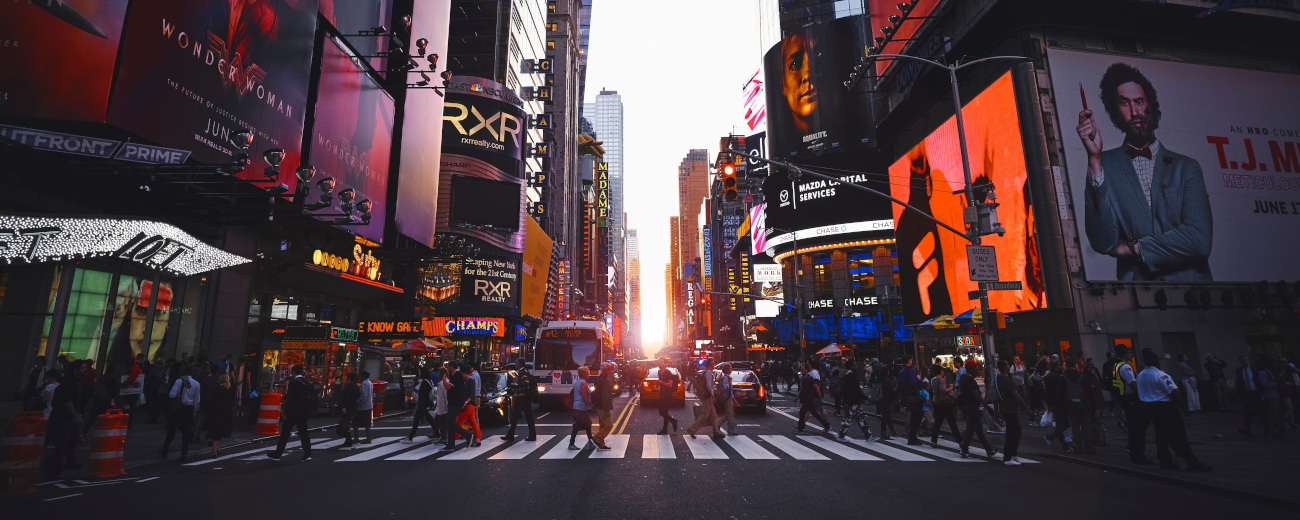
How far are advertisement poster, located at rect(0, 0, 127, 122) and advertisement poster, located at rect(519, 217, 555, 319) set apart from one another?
144 ft

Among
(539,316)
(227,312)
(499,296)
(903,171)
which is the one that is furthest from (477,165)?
(903,171)

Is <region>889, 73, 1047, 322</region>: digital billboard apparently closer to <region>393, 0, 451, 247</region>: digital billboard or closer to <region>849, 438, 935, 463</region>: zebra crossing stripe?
<region>849, 438, 935, 463</region>: zebra crossing stripe

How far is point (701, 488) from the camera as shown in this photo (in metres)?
7.84

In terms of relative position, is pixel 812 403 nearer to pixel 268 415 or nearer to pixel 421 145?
pixel 268 415

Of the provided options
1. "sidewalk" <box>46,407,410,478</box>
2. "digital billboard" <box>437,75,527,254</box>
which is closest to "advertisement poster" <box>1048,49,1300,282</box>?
"sidewalk" <box>46,407,410,478</box>

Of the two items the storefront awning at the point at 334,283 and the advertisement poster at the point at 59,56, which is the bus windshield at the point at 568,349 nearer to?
the storefront awning at the point at 334,283

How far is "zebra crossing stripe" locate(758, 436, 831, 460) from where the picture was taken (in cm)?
1077

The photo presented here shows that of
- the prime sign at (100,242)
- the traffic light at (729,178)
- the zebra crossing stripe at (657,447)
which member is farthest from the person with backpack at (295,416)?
the traffic light at (729,178)

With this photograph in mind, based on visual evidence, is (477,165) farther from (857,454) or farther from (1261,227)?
(1261,227)

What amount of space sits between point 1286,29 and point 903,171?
18.3 m

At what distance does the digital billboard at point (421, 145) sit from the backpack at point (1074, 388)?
92.1 ft

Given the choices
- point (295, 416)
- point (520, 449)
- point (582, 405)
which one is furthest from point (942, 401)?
point (295, 416)

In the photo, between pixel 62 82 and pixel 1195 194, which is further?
pixel 1195 194

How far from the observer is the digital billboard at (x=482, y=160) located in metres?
47.5
